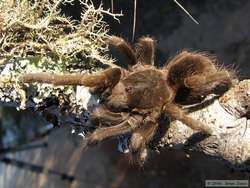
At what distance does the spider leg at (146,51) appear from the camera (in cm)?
121

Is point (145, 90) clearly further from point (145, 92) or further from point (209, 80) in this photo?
point (209, 80)

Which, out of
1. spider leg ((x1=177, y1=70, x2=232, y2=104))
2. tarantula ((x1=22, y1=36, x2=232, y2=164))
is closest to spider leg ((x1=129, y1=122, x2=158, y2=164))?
tarantula ((x1=22, y1=36, x2=232, y2=164))

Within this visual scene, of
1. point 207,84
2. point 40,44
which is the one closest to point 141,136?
point 207,84

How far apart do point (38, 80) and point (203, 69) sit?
368mm

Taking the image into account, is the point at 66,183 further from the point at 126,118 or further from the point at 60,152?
the point at 126,118

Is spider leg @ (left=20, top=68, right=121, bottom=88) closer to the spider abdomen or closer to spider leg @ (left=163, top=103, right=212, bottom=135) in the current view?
the spider abdomen

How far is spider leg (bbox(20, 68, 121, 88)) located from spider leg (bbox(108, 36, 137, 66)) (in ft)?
0.30

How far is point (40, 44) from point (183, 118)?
1.22 ft

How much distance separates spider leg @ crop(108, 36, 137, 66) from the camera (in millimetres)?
1195

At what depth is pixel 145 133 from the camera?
43.9 inches

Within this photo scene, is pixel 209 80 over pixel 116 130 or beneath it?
over

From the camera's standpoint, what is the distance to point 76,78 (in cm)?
111

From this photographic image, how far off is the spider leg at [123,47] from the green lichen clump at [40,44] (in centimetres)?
3

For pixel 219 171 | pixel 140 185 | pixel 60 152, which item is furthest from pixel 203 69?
pixel 60 152
